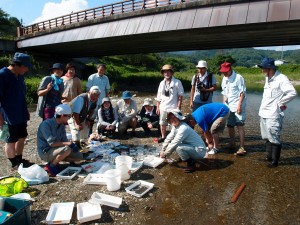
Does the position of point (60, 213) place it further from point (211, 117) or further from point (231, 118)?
point (231, 118)

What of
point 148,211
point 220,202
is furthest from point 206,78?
point 148,211

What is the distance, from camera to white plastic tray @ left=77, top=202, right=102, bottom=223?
3206 millimetres

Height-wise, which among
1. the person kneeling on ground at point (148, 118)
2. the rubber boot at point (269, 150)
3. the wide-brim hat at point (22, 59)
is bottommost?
the rubber boot at point (269, 150)

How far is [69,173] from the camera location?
4648mm

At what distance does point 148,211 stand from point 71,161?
7.02 feet

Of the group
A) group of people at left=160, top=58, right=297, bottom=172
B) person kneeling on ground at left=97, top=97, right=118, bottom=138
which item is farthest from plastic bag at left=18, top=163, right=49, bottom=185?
person kneeling on ground at left=97, top=97, right=118, bottom=138

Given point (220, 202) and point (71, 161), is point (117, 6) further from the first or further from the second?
point (220, 202)

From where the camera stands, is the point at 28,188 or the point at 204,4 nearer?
the point at 28,188

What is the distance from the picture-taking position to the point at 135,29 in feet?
51.1

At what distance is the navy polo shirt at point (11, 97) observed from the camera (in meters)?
4.36

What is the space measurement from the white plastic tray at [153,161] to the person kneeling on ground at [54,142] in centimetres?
154

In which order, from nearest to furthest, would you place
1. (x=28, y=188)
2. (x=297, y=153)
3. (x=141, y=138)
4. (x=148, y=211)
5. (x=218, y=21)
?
(x=148, y=211) < (x=28, y=188) < (x=297, y=153) < (x=141, y=138) < (x=218, y=21)

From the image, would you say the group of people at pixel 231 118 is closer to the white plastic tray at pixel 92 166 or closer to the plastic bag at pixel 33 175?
the white plastic tray at pixel 92 166

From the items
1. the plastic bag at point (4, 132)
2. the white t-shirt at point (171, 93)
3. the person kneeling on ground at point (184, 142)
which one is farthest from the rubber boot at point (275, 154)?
the plastic bag at point (4, 132)
